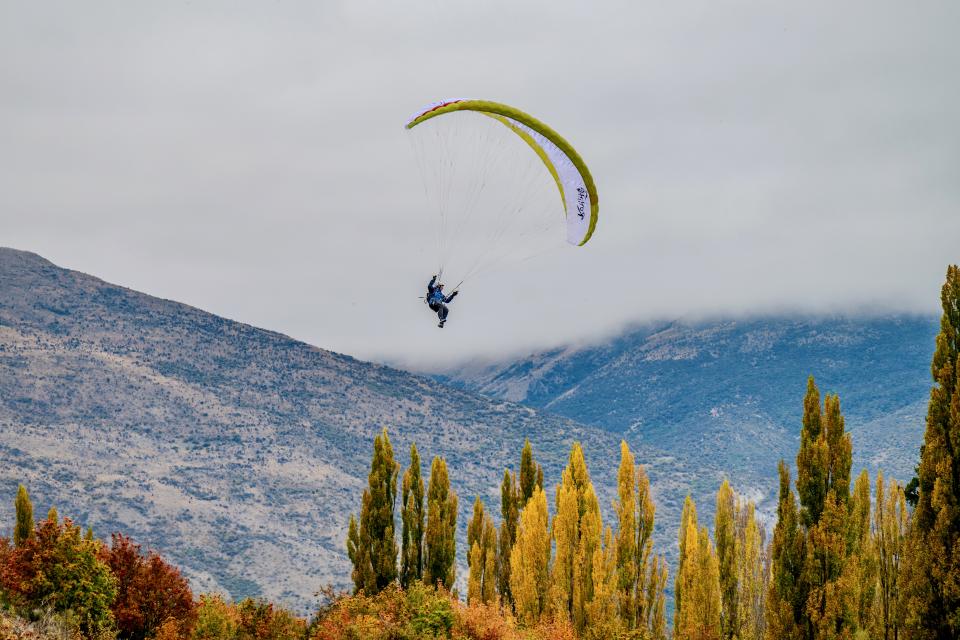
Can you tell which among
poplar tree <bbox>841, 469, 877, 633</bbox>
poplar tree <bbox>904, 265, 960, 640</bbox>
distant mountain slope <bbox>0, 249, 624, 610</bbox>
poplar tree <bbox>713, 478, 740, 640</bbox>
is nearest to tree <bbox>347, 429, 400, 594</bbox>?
poplar tree <bbox>713, 478, 740, 640</bbox>

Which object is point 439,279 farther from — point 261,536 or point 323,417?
point 323,417

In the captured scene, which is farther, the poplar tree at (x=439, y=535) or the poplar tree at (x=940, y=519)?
the poplar tree at (x=439, y=535)

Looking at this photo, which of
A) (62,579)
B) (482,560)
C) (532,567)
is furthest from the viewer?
(482,560)

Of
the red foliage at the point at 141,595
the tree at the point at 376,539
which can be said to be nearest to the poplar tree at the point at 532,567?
the tree at the point at 376,539

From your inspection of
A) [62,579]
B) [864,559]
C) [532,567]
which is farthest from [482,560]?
[62,579]

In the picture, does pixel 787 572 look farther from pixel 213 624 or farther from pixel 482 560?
pixel 482 560

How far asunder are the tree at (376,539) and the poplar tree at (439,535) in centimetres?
161

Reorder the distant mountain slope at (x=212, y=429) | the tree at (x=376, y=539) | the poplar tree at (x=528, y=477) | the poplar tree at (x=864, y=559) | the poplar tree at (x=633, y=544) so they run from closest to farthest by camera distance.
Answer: the poplar tree at (x=864, y=559)
the poplar tree at (x=633, y=544)
the tree at (x=376, y=539)
the poplar tree at (x=528, y=477)
the distant mountain slope at (x=212, y=429)

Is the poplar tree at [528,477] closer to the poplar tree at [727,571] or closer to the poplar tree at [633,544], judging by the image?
the poplar tree at [633,544]

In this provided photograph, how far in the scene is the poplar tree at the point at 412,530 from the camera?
133 ft

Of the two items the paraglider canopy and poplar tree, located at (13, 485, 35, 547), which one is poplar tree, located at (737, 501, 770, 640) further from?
poplar tree, located at (13, 485, 35, 547)

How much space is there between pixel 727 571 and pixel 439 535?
1142 centimetres

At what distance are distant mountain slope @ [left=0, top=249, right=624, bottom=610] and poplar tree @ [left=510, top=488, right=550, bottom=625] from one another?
197 feet

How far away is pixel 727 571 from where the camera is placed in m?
40.0
